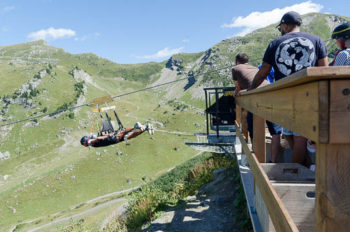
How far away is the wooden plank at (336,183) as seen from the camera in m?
1.11

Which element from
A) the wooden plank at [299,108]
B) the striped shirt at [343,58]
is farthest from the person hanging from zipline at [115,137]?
the wooden plank at [299,108]

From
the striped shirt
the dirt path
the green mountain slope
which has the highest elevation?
the striped shirt

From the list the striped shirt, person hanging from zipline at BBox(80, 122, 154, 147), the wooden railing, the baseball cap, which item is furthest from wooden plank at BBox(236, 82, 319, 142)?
person hanging from zipline at BBox(80, 122, 154, 147)

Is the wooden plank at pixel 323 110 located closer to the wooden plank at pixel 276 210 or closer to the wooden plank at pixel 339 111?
the wooden plank at pixel 339 111

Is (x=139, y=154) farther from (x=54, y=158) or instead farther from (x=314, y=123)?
(x=314, y=123)

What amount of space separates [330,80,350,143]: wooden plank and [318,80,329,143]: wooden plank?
0.02 meters

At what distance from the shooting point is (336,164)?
1.11 meters

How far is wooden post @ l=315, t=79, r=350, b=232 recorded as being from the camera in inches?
42.5

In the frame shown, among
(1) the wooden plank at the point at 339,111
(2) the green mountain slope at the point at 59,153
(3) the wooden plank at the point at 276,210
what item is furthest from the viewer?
(2) the green mountain slope at the point at 59,153

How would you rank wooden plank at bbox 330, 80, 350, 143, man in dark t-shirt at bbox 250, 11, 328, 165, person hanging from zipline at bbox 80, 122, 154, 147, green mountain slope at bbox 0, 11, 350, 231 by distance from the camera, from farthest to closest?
green mountain slope at bbox 0, 11, 350, 231 → person hanging from zipline at bbox 80, 122, 154, 147 → man in dark t-shirt at bbox 250, 11, 328, 165 → wooden plank at bbox 330, 80, 350, 143

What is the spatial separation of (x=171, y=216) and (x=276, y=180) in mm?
5005

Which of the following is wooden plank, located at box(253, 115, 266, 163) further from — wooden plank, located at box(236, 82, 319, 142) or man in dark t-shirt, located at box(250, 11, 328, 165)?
wooden plank, located at box(236, 82, 319, 142)

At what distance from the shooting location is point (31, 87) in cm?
11650

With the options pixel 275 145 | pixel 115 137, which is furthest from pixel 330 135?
pixel 115 137
